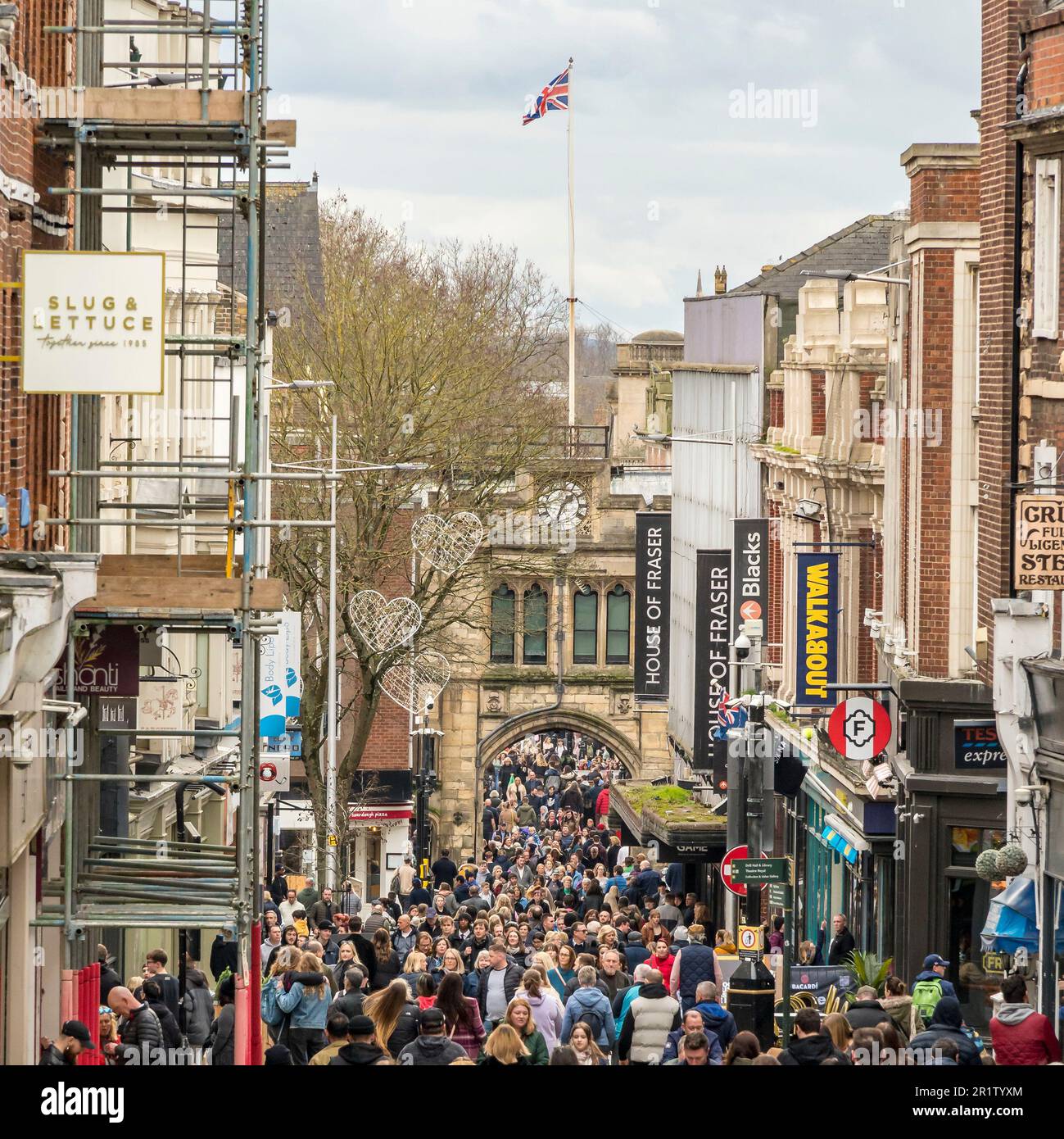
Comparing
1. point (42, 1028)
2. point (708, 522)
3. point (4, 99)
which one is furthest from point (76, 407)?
point (708, 522)

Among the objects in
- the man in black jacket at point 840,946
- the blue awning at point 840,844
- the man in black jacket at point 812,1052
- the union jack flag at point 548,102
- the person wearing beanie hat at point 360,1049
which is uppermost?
the union jack flag at point 548,102

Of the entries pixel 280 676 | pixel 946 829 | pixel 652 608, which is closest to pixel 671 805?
pixel 652 608

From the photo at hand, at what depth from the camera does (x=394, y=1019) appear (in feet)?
52.4

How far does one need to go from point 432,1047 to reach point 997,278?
10274 mm

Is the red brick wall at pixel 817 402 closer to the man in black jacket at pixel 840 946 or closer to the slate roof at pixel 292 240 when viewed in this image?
the man in black jacket at pixel 840 946

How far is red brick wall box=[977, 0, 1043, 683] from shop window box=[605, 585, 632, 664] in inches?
1661

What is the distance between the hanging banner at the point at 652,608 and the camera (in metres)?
50.4

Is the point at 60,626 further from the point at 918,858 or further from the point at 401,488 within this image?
the point at 401,488

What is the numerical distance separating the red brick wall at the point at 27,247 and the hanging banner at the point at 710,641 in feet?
78.2

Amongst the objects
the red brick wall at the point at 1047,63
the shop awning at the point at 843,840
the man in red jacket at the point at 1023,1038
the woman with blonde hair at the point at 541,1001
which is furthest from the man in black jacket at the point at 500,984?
the shop awning at the point at 843,840

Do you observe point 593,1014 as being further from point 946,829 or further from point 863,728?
point 863,728

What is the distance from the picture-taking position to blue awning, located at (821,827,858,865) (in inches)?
1177

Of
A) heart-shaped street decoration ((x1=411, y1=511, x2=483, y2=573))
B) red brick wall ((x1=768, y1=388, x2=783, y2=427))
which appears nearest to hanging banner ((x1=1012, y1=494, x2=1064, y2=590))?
red brick wall ((x1=768, y1=388, x2=783, y2=427))

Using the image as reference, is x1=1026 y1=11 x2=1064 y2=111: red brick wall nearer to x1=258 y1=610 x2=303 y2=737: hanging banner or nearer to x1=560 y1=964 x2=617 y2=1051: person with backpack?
x1=560 y1=964 x2=617 y2=1051: person with backpack
